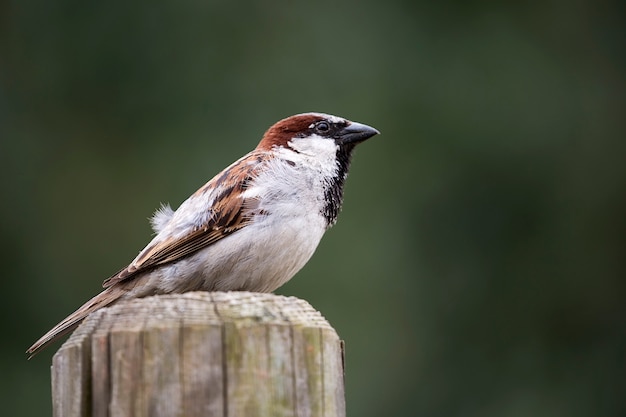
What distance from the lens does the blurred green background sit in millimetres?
6469

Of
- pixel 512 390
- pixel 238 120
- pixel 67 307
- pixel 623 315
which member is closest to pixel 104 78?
pixel 238 120

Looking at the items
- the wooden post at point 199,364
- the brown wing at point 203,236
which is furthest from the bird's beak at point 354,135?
the wooden post at point 199,364

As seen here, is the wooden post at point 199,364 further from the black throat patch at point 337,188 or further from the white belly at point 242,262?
the black throat patch at point 337,188

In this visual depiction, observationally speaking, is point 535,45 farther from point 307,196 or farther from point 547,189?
point 307,196

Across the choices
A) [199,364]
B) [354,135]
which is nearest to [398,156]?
[354,135]

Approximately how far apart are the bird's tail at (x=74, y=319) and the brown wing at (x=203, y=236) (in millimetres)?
37

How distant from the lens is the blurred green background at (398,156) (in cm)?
647

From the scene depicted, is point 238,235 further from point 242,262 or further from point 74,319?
point 74,319

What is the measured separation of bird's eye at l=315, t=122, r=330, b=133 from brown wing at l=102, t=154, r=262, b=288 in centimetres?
52

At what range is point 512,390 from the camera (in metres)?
6.51

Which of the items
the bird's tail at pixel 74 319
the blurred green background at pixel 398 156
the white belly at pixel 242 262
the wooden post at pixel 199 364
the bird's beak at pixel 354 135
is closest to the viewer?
the wooden post at pixel 199 364

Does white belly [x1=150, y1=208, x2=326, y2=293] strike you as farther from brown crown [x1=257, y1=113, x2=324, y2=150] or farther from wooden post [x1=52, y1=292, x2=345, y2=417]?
wooden post [x1=52, y1=292, x2=345, y2=417]

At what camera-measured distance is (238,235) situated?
285cm

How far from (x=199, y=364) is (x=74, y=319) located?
128 centimetres
